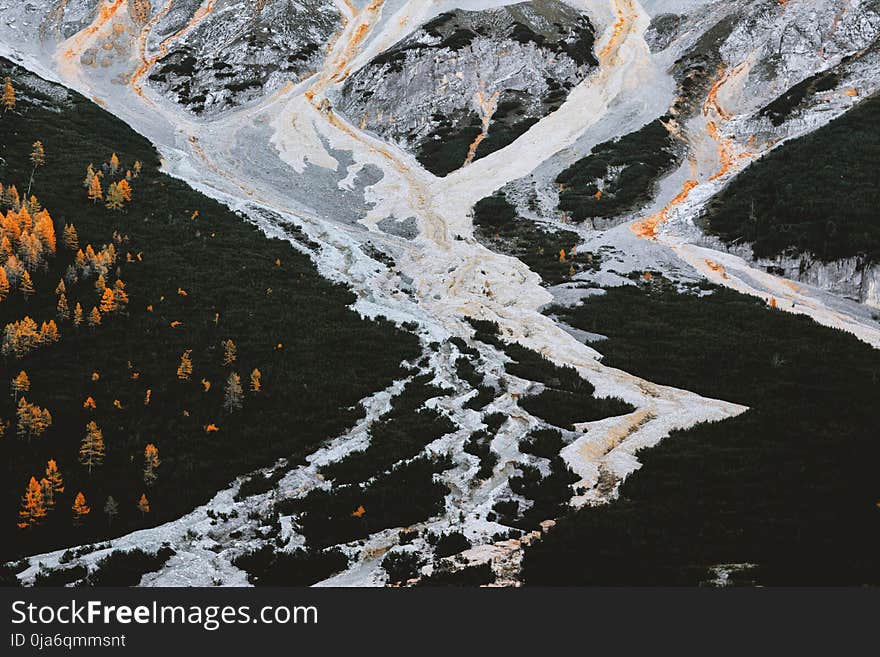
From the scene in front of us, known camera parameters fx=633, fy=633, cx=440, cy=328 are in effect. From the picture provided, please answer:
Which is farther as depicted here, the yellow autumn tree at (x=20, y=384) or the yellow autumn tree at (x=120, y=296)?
the yellow autumn tree at (x=120, y=296)

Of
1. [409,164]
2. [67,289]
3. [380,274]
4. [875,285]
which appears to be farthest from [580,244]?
[67,289]

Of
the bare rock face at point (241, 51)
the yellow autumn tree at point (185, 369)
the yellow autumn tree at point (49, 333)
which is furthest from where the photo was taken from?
the bare rock face at point (241, 51)

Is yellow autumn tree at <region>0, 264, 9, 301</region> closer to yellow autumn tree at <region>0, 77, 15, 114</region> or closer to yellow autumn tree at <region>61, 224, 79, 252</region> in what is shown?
yellow autumn tree at <region>61, 224, 79, 252</region>

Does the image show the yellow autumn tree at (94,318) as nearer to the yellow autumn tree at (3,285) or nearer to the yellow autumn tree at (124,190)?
the yellow autumn tree at (3,285)

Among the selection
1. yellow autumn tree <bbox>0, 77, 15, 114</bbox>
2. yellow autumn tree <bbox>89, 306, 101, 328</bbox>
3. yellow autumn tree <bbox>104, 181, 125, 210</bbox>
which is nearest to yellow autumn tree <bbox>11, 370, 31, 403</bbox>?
yellow autumn tree <bbox>89, 306, 101, 328</bbox>

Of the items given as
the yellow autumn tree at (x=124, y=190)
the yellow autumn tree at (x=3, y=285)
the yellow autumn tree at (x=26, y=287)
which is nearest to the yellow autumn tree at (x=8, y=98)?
the yellow autumn tree at (x=124, y=190)

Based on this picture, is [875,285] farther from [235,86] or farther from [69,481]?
[235,86]
